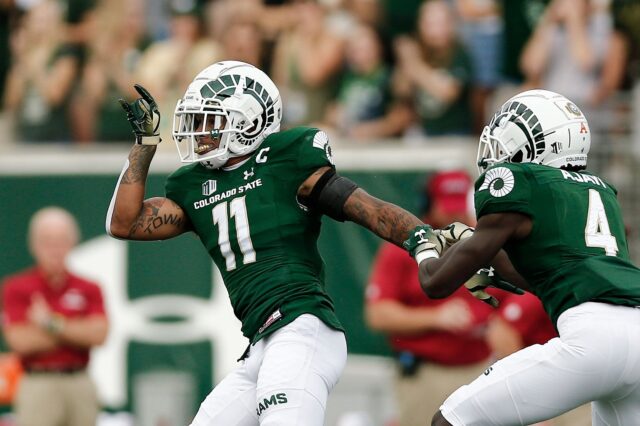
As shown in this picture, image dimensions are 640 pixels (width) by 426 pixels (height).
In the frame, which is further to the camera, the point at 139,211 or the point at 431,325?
the point at 431,325

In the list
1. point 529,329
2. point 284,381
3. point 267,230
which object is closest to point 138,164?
point 267,230

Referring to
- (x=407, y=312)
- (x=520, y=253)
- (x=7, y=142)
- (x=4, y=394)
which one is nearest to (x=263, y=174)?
(x=520, y=253)

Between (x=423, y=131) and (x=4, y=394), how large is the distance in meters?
4.06

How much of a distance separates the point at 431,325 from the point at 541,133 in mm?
3217

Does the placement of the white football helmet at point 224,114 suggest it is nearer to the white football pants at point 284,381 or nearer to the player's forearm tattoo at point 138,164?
the player's forearm tattoo at point 138,164

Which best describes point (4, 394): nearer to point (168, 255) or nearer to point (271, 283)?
point (168, 255)

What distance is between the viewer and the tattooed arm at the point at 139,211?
5.88 meters

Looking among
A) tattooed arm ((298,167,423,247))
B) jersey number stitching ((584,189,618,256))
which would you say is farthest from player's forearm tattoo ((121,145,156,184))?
jersey number stitching ((584,189,618,256))

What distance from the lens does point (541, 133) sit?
17.8 ft

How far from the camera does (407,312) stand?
8.57 m

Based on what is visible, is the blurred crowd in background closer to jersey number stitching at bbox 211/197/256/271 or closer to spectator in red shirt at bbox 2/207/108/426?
spectator in red shirt at bbox 2/207/108/426

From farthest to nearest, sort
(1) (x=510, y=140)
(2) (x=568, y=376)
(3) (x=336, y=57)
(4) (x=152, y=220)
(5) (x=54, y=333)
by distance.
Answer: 1. (3) (x=336, y=57)
2. (5) (x=54, y=333)
3. (4) (x=152, y=220)
4. (1) (x=510, y=140)
5. (2) (x=568, y=376)

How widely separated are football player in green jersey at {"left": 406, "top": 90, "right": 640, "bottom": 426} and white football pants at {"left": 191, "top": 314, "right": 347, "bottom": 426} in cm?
53

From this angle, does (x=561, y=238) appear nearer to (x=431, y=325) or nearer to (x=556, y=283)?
(x=556, y=283)
